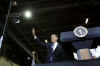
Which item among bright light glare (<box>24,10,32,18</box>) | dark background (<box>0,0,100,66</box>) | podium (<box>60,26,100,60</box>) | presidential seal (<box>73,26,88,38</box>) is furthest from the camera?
bright light glare (<box>24,10,32,18</box>)

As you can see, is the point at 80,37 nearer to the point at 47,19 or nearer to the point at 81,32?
the point at 81,32

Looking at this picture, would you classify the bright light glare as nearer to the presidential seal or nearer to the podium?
the podium

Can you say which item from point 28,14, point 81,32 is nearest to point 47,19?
point 28,14

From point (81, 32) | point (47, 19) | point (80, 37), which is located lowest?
point (80, 37)

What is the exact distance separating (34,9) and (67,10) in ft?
2.98

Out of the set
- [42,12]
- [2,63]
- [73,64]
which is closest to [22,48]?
[2,63]

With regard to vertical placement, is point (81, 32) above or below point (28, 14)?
below

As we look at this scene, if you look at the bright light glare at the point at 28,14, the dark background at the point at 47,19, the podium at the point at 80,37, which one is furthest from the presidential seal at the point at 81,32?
the bright light glare at the point at 28,14

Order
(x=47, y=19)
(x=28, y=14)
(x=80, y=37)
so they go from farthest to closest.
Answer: (x=47, y=19) < (x=28, y=14) < (x=80, y=37)

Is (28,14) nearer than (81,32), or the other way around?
(81,32)

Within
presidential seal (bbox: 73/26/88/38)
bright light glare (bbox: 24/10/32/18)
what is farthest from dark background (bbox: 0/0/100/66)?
presidential seal (bbox: 73/26/88/38)

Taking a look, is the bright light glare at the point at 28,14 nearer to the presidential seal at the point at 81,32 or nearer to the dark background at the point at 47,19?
the dark background at the point at 47,19

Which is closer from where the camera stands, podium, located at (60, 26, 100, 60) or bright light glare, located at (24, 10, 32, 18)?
podium, located at (60, 26, 100, 60)

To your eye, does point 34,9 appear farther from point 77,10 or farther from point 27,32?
point 27,32
